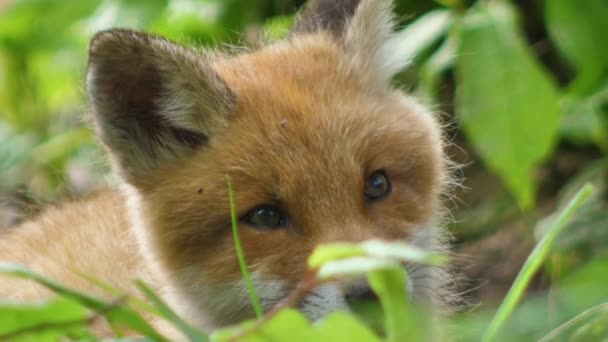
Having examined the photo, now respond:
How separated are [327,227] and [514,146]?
3.21 ft

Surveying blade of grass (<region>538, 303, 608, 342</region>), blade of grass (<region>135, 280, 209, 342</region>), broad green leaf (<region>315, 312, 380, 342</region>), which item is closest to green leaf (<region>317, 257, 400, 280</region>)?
broad green leaf (<region>315, 312, 380, 342</region>)

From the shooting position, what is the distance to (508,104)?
404 centimetres

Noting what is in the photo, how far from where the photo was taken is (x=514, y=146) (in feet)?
13.3

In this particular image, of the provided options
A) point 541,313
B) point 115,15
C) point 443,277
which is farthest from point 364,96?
point 115,15

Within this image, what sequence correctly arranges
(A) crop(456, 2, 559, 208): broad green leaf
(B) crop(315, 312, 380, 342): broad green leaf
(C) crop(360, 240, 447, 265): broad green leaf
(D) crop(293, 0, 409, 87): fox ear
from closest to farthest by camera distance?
(C) crop(360, 240, 447, 265): broad green leaf < (B) crop(315, 312, 380, 342): broad green leaf < (A) crop(456, 2, 559, 208): broad green leaf < (D) crop(293, 0, 409, 87): fox ear

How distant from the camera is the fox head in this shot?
11.8 ft

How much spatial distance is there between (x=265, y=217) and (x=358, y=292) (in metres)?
0.57

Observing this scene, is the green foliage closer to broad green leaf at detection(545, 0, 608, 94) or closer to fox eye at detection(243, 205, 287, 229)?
fox eye at detection(243, 205, 287, 229)

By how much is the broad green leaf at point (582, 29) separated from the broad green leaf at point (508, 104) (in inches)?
21.7

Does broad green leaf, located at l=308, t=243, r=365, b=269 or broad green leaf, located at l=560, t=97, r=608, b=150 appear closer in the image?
broad green leaf, located at l=308, t=243, r=365, b=269

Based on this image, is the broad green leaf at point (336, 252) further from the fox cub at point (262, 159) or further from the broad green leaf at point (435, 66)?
the broad green leaf at point (435, 66)

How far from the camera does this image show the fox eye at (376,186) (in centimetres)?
376

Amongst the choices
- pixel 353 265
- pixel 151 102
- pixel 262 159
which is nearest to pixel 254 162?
pixel 262 159

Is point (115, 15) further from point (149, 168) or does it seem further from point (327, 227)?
point (327, 227)
